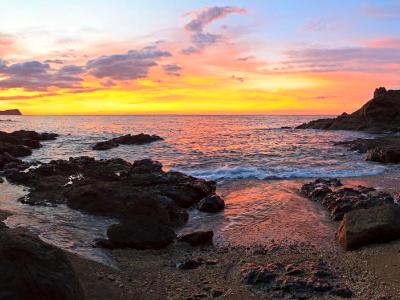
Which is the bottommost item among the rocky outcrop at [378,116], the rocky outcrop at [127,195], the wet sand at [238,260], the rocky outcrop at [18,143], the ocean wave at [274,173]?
the wet sand at [238,260]

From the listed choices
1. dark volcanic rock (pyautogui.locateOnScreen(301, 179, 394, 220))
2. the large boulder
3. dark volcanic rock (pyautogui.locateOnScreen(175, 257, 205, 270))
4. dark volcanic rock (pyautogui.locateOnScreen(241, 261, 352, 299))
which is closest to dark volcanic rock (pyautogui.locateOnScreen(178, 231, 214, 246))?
dark volcanic rock (pyautogui.locateOnScreen(175, 257, 205, 270))

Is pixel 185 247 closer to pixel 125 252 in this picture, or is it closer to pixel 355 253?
pixel 125 252

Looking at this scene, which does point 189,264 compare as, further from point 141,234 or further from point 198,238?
point 141,234

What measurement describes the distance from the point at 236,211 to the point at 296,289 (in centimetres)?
669

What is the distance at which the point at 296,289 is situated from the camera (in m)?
7.33

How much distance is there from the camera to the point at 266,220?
12625 millimetres

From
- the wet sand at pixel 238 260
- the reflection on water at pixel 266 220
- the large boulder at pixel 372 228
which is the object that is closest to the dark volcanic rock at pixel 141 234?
the wet sand at pixel 238 260

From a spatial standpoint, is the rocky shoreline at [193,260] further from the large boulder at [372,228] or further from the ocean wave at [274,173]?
the ocean wave at [274,173]

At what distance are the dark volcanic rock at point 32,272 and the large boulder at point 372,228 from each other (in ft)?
20.3

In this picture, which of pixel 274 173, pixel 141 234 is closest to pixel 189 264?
pixel 141 234

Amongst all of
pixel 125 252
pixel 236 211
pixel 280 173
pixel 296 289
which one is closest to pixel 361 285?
pixel 296 289

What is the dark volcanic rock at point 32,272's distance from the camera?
509 centimetres

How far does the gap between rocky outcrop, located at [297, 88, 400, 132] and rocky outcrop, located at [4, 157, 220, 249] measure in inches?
2013

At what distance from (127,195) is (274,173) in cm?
1098
